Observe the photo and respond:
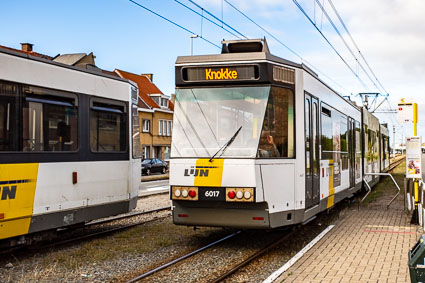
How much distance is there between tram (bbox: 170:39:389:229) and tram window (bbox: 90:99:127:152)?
1793mm

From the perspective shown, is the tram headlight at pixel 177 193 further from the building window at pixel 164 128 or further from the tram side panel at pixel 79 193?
the building window at pixel 164 128

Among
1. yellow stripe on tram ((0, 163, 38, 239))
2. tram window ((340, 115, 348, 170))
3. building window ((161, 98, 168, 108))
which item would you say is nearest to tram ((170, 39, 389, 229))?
yellow stripe on tram ((0, 163, 38, 239))

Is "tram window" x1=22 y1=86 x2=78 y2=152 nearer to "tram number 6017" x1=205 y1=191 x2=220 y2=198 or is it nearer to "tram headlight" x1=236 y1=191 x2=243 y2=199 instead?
"tram number 6017" x1=205 y1=191 x2=220 y2=198

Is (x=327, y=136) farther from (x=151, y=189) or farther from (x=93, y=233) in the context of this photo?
Answer: (x=151, y=189)

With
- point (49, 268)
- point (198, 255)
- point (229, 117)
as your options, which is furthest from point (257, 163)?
point (49, 268)

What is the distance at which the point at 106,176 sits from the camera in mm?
10055

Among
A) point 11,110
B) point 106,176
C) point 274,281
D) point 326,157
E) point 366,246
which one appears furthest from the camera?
point 326,157

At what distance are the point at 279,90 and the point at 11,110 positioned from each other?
4.20 metres

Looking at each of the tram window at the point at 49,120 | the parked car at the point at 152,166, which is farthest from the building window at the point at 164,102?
the tram window at the point at 49,120

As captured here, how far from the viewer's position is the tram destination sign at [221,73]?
8.59m

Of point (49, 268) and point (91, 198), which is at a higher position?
point (91, 198)

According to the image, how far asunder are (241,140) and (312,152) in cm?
203

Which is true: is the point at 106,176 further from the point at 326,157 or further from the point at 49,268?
the point at 326,157

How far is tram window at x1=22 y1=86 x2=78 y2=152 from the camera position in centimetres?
811
